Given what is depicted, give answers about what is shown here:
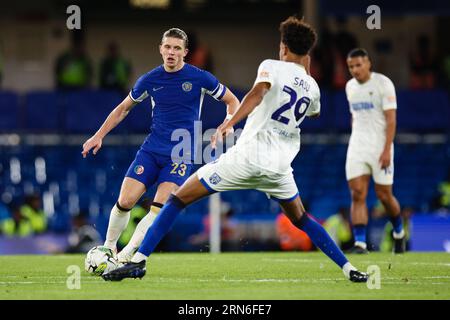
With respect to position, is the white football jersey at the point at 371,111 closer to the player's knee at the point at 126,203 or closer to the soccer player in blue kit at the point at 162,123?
the soccer player in blue kit at the point at 162,123

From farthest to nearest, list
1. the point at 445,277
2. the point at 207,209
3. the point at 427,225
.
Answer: the point at 207,209 < the point at 427,225 < the point at 445,277

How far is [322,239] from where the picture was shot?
9109mm

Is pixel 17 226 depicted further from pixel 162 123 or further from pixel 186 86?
pixel 186 86

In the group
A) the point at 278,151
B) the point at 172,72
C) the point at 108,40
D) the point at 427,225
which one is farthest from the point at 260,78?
the point at 108,40

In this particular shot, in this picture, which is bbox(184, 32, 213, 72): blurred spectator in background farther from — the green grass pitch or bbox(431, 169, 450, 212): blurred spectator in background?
the green grass pitch

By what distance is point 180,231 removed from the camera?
17.8 metres

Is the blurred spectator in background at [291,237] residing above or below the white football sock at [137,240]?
below

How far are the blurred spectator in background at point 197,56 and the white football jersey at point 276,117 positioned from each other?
537 inches

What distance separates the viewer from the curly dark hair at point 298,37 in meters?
8.92

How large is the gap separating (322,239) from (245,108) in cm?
140

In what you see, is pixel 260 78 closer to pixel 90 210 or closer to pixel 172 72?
pixel 172 72

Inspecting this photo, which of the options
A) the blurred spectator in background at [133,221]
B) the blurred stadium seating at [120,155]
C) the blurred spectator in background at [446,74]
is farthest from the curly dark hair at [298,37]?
the blurred spectator in background at [446,74]

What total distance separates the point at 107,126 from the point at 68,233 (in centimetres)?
814

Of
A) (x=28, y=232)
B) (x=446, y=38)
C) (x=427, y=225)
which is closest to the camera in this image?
(x=427, y=225)
